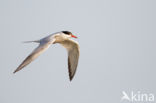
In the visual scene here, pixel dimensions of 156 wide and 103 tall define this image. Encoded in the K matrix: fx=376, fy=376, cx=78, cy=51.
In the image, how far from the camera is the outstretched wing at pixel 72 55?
1809 centimetres

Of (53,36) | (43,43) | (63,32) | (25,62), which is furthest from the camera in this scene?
(63,32)

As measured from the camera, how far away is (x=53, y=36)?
53.1ft

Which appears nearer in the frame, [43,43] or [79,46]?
[43,43]

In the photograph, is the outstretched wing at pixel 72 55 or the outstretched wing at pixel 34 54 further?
the outstretched wing at pixel 72 55

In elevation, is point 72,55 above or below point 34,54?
below

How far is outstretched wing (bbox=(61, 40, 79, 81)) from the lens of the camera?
18.1 m

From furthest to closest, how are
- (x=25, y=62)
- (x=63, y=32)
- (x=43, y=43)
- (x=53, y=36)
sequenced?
(x=63, y=32) → (x=53, y=36) → (x=43, y=43) → (x=25, y=62)

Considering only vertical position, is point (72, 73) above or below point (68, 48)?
below

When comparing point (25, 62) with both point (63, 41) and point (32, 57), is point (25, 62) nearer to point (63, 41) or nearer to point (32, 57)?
point (32, 57)

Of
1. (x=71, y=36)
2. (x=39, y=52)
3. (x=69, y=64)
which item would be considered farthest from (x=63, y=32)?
(x=39, y=52)

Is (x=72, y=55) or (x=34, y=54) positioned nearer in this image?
(x=34, y=54)

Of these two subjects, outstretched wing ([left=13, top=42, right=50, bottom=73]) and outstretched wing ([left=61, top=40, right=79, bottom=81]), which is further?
outstretched wing ([left=61, top=40, right=79, bottom=81])

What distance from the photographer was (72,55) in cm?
1836

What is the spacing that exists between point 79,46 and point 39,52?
5016mm
